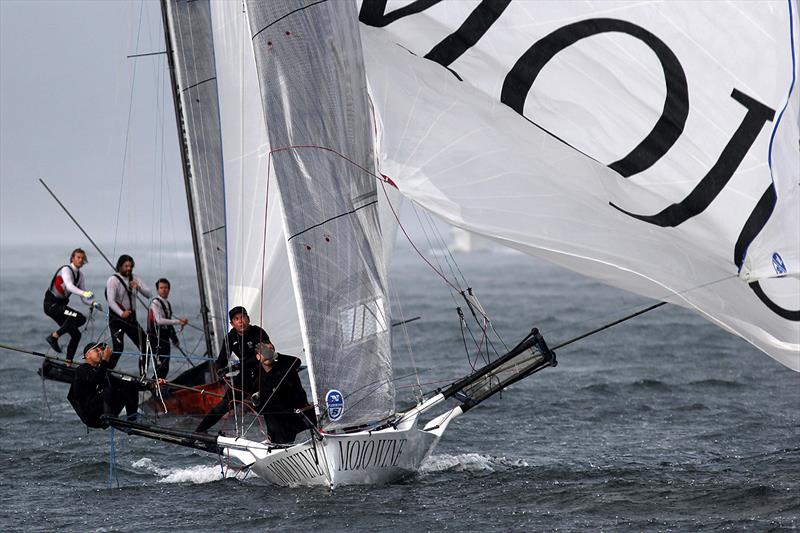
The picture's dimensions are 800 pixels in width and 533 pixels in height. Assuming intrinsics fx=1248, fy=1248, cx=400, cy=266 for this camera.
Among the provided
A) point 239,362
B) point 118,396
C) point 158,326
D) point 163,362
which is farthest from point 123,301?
point 239,362

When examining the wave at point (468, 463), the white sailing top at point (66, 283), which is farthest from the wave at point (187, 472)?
the white sailing top at point (66, 283)

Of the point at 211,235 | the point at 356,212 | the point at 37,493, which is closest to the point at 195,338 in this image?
the point at 211,235

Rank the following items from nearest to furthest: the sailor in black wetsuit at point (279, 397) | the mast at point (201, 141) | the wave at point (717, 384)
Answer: the sailor in black wetsuit at point (279, 397)
the mast at point (201, 141)
the wave at point (717, 384)

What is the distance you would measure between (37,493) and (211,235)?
3988 millimetres

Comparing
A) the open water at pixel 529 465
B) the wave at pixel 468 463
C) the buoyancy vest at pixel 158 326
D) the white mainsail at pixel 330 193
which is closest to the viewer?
the white mainsail at pixel 330 193

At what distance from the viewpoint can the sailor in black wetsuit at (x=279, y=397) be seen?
10102mm

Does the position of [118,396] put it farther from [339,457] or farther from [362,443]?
[362,443]

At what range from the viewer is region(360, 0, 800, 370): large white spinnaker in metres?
8.11

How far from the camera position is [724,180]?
8.18 m

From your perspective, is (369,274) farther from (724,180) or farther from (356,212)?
(724,180)

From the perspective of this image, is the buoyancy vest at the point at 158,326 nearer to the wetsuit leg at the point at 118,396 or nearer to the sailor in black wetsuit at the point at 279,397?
the wetsuit leg at the point at 118,396

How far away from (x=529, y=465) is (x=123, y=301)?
15.3 feet

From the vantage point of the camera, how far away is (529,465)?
1181 cm

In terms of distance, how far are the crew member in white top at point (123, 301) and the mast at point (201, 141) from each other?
926mm
